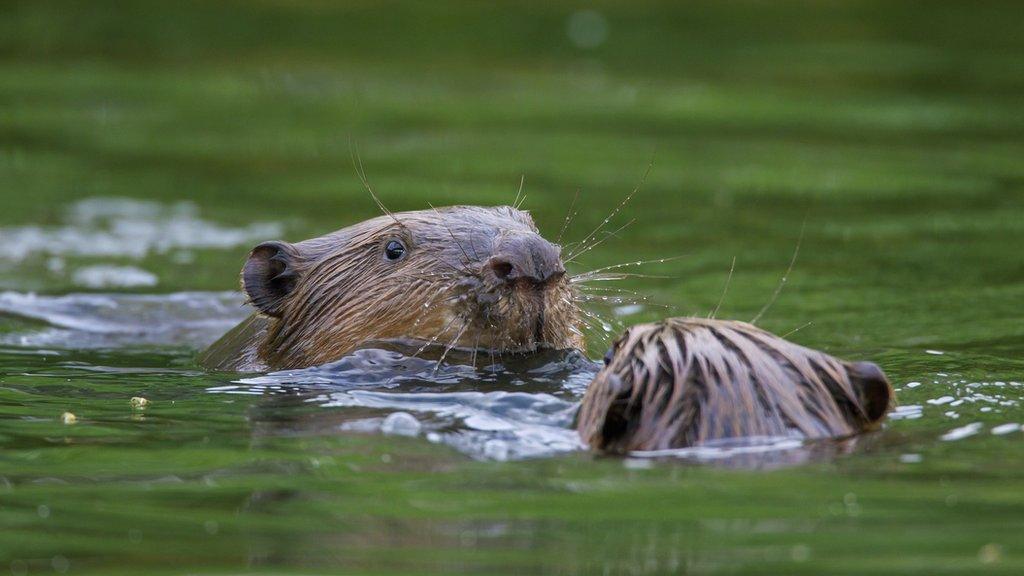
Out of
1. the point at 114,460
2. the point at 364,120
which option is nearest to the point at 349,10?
the point at 364,120

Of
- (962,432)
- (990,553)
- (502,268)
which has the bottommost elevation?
(990,553)

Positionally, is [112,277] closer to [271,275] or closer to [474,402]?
[271,275]

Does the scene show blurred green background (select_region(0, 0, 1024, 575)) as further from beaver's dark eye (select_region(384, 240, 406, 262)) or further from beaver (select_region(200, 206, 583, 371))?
beaver's dark eye (select_region(384, 240, 406, 262))

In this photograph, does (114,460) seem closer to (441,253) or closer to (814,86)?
(441,253)

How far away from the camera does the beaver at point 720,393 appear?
4.35 meters

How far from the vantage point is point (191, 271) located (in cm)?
949

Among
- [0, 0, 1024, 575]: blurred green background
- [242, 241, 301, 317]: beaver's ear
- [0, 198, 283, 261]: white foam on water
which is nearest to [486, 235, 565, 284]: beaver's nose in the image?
[0, 0, 1024, 575]: blurred green background

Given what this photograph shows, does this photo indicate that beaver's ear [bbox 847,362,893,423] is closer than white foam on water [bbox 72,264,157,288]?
Yes

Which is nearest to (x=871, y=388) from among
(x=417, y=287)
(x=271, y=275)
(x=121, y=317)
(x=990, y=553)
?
(x=990, y=553)

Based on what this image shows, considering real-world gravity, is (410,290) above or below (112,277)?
below

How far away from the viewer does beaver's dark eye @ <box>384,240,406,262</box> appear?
235 inches

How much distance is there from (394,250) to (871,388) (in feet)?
6.65

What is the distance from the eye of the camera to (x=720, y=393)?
435cm

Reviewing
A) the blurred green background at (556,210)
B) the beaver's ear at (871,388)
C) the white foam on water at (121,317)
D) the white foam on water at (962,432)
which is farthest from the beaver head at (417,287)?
the white foam on water at (121,317)
